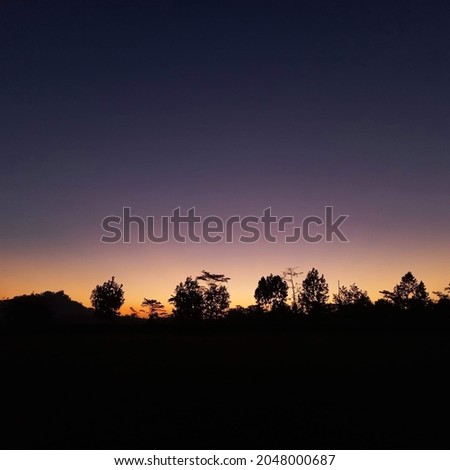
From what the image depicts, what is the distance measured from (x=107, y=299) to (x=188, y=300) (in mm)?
18924

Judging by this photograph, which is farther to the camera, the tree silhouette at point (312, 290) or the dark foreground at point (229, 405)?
the tree silhouette at point (312, 290)

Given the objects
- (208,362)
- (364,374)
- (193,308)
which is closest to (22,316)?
(193,308)

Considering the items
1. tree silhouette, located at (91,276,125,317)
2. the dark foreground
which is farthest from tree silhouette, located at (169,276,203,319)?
the dark foreground

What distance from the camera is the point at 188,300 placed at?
87.2m

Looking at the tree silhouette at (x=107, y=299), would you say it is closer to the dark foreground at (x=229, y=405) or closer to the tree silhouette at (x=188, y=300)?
the tree silhouette at (x=188, y=300)

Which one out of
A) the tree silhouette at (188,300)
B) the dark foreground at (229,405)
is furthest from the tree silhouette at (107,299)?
the dark foreground at (229,405)

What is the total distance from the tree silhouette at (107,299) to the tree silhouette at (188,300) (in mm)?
13123

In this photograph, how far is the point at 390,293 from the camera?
8775cm

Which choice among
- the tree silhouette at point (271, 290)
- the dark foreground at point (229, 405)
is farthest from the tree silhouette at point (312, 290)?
the dark foreground at point (229, 405)

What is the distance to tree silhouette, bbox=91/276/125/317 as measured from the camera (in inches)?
3573

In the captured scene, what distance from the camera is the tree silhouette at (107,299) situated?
9075 cm

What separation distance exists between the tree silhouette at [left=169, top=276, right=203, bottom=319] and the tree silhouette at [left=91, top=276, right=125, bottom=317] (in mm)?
13123
